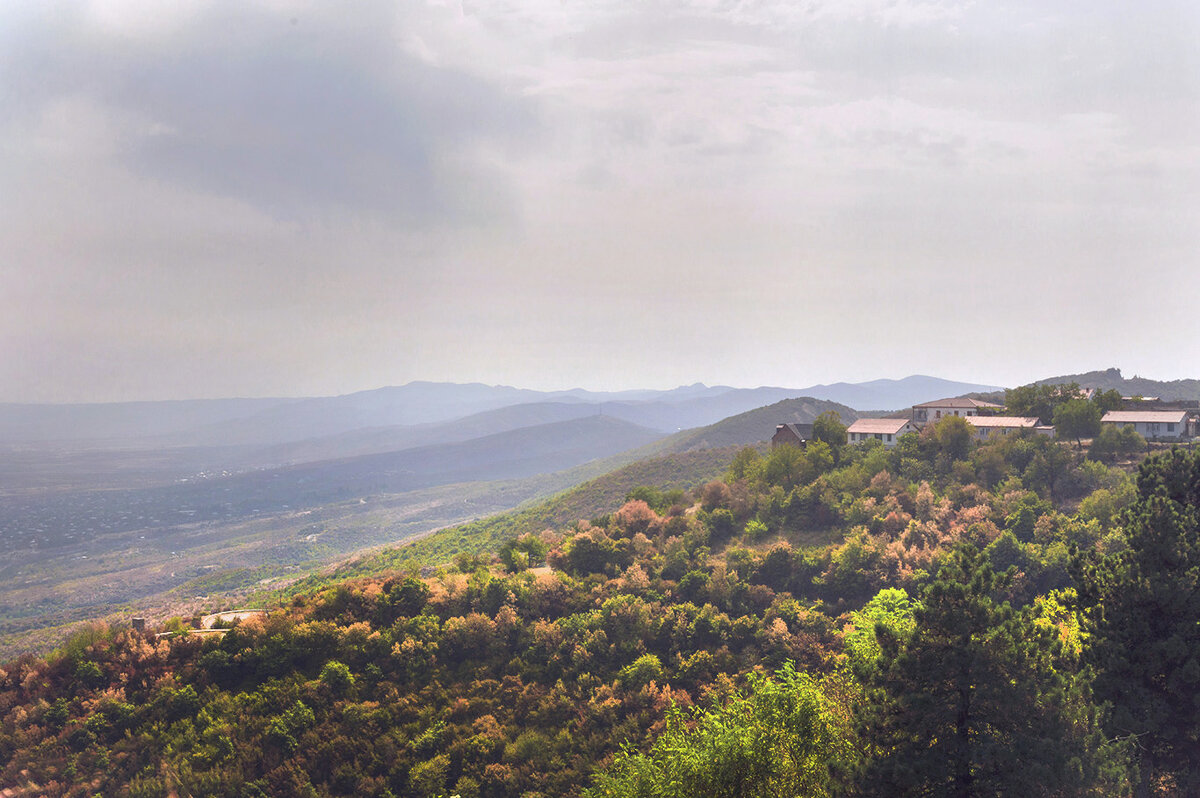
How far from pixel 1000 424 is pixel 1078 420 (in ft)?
23.7

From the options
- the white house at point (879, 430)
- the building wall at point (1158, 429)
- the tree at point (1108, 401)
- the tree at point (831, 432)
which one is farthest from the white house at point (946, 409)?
the building wall at point (1158, 429)

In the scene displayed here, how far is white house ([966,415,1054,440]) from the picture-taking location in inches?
2135

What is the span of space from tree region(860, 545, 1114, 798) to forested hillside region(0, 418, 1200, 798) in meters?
0.06

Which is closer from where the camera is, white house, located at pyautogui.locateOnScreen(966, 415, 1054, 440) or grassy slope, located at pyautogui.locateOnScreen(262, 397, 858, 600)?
white house, located at pyautogui.locateOnScreen(966, 415, 1054, 440)

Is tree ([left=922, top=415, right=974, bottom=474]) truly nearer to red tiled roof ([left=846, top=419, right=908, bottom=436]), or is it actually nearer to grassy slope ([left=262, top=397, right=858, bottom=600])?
red tiled roof ([left=846, top=419, right=908, bottom=436])

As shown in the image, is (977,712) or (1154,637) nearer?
(977,712)

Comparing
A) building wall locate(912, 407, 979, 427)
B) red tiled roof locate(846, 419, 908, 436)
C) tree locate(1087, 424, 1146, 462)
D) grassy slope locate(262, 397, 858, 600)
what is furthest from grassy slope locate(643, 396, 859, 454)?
tree locate(1087, 424, 1146, 462)

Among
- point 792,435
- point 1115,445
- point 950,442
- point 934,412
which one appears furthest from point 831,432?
point 1115,445

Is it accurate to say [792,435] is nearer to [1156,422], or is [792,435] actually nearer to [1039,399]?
[1039,399]

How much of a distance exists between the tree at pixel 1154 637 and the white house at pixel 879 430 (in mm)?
44829

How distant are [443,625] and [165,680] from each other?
13.2 metres

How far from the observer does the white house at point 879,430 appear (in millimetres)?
62281

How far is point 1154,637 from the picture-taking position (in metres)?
16.2

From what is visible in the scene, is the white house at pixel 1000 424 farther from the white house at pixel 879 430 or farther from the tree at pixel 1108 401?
the white house at pixel 879 430
